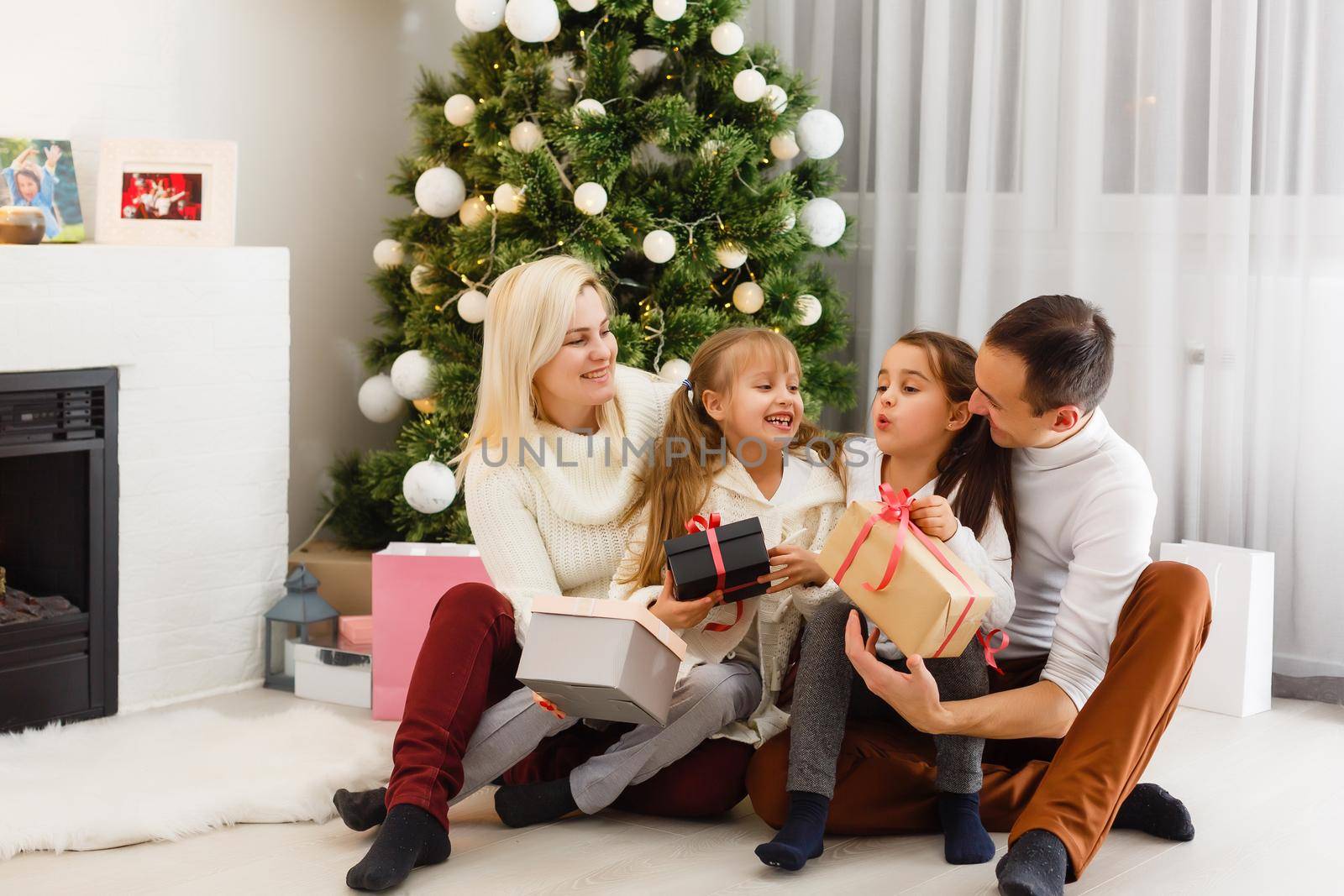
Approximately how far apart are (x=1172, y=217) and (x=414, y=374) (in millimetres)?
1673

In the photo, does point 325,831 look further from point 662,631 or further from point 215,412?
point 215,412

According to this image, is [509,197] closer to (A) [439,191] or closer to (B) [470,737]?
(A) [439,191]

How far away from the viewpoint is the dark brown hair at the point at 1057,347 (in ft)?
6.07

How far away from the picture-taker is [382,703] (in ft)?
8.52

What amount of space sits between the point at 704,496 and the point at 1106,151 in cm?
137

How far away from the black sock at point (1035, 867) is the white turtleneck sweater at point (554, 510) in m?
0.76

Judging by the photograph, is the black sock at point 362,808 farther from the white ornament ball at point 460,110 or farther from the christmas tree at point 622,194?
the white ornament ball at point 460,110

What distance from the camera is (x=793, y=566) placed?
1.98 meters

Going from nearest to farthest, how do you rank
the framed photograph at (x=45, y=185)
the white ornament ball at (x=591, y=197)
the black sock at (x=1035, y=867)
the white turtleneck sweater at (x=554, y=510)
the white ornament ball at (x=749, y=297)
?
the black sock at (x=1035, y=867)
the white turtleneck sweater at (x=554, y=510)
the framed photograph at (x=45, y=185)
the white ornament ball at (x=591, y=197)
the white ornament ball at (x=749, y=297)

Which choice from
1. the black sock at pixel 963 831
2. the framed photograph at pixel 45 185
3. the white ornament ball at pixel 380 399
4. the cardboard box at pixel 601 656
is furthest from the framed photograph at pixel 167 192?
the black sock at pixel 963 831

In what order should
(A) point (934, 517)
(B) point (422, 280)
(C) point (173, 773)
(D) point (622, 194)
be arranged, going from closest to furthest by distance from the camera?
(A) point (934, 517), (C) point (173, 773), (D) point (622, 194), (B) point (422, 280)

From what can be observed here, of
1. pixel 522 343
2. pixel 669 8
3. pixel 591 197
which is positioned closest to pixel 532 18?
pixel 669 8

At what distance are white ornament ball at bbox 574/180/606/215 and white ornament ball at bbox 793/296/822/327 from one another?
18.6 inches

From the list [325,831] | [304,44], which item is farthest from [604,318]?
[304,44]
